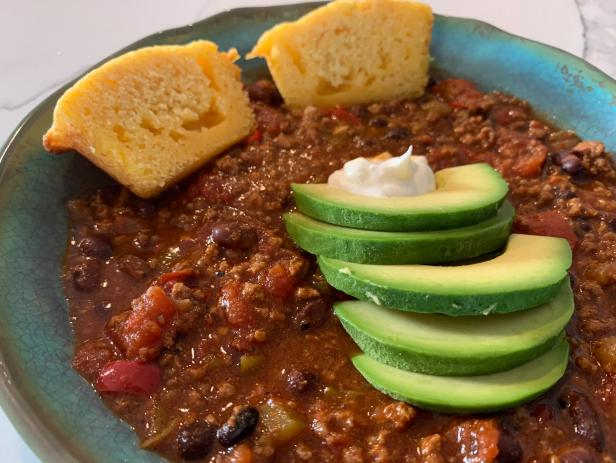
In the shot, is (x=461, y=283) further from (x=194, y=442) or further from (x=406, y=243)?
(x=194, y=442)

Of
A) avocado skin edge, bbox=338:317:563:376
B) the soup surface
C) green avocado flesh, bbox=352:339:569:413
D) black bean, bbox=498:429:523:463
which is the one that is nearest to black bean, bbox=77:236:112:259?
the soup surface

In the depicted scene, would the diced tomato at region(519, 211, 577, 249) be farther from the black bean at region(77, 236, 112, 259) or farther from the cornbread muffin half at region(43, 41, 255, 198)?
the black bean at region(77, 236, 112, 259)

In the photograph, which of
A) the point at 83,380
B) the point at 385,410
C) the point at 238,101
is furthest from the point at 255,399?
the point at 238,101

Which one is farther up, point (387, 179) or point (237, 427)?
point (387, 179)

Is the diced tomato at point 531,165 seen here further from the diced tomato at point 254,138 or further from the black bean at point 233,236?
the black bean at point 233,236

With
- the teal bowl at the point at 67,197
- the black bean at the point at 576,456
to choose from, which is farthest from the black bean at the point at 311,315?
the black bean at the point at 576,456

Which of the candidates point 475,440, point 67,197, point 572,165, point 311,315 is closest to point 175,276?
point 311,315
